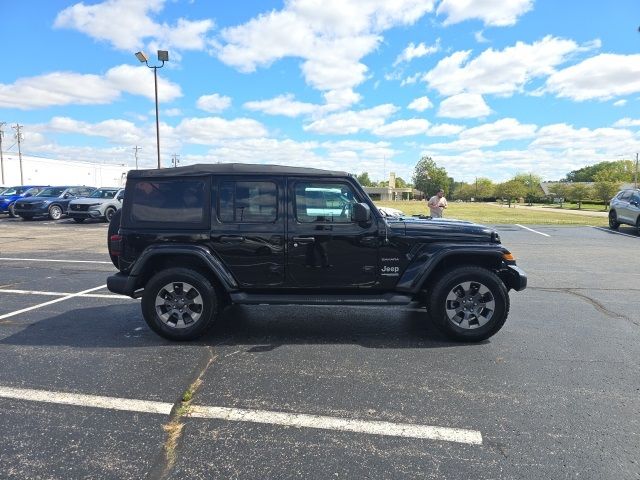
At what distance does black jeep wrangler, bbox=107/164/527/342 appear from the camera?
4.57 m

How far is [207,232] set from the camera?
4.61m

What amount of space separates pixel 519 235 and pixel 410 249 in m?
13.1

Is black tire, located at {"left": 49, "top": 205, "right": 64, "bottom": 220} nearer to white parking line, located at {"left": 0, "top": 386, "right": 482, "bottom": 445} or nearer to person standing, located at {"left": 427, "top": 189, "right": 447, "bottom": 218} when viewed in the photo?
person standing, located at {"left": 427, "top": 189, "right": 447, "bottom": 218}

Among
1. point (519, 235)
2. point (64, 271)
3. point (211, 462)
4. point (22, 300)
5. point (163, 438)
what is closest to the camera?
point (211, 462)

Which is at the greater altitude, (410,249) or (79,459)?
(410,249)

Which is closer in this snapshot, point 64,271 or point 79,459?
point 79,459

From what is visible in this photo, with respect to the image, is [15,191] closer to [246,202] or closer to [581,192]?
[246,202]

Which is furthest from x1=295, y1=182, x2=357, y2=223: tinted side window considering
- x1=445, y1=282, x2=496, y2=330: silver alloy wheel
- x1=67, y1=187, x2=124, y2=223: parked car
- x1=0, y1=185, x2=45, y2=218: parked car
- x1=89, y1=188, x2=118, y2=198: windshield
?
x1=0, y1=185, x2=45, y2=218: parked car

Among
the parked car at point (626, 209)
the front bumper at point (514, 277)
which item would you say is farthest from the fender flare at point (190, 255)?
the parked car at point (626, 209)

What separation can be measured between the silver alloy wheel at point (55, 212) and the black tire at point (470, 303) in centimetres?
2274

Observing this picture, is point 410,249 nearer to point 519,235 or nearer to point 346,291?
point 346,291

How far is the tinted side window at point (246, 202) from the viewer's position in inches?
183

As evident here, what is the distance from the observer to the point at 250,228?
461cm

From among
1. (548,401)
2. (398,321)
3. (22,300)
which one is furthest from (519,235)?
(22,300)
